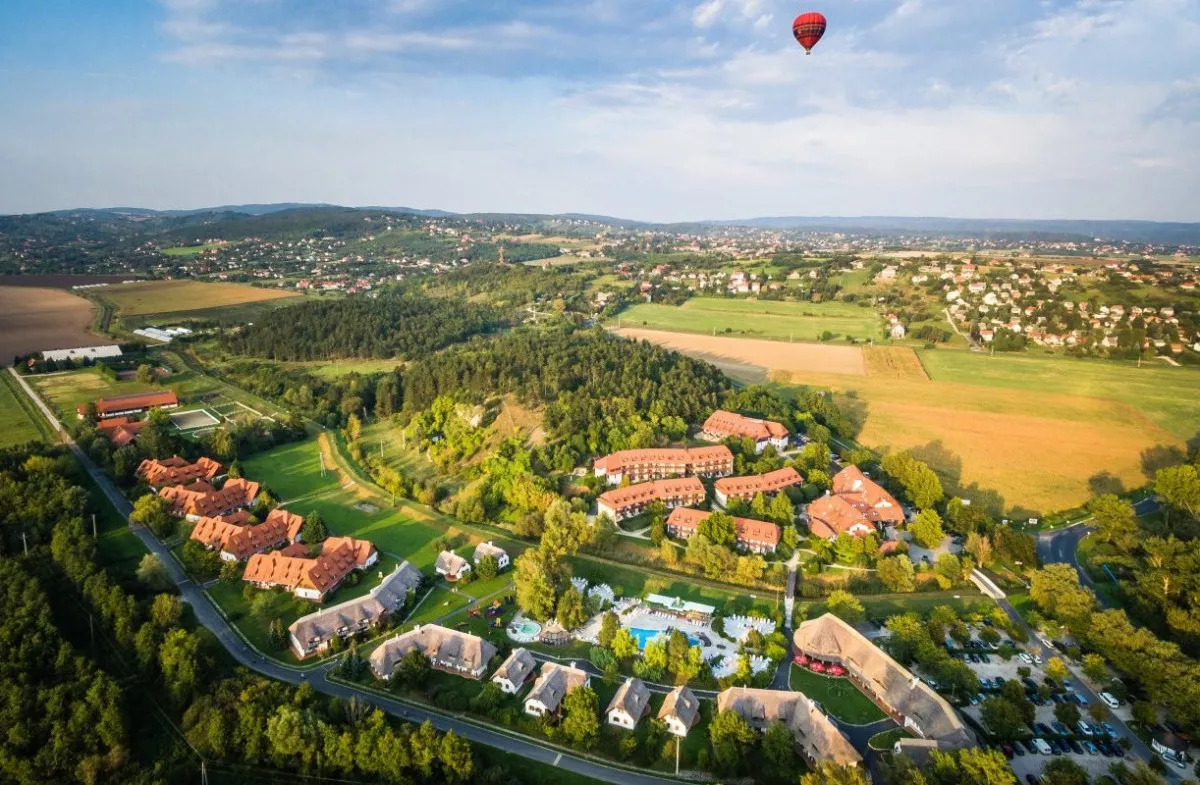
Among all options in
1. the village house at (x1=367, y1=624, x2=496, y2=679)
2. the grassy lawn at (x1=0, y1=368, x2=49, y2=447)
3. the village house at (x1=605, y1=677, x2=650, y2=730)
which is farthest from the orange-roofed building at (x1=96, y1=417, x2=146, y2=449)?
the village house at (x1=605, y1=677, x2=650, y2=730)

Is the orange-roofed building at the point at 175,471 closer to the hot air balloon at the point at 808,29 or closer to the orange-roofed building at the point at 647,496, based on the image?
the orange-roofed building at the point at 647,496

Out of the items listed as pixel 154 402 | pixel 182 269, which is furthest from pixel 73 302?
pixel 154 402

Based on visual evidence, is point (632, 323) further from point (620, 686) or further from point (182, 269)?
point (182, 269)

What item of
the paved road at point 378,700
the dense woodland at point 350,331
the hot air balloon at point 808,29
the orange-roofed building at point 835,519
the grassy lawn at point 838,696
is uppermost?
the hot air balloon at point 808,29

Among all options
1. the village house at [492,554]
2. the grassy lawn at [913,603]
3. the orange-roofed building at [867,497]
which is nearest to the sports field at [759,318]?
the orange-roofed building at [867,497]

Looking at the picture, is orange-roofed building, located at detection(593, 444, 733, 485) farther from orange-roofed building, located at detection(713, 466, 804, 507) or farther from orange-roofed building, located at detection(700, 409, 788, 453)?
orange-roofed building, located at detection(700, 409, 788, 453)

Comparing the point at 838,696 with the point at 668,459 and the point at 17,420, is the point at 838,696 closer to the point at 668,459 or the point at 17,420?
the point at 668,459

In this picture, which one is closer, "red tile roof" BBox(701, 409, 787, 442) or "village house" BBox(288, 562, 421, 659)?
"village house" BBox(288, 562, 421, 659)
